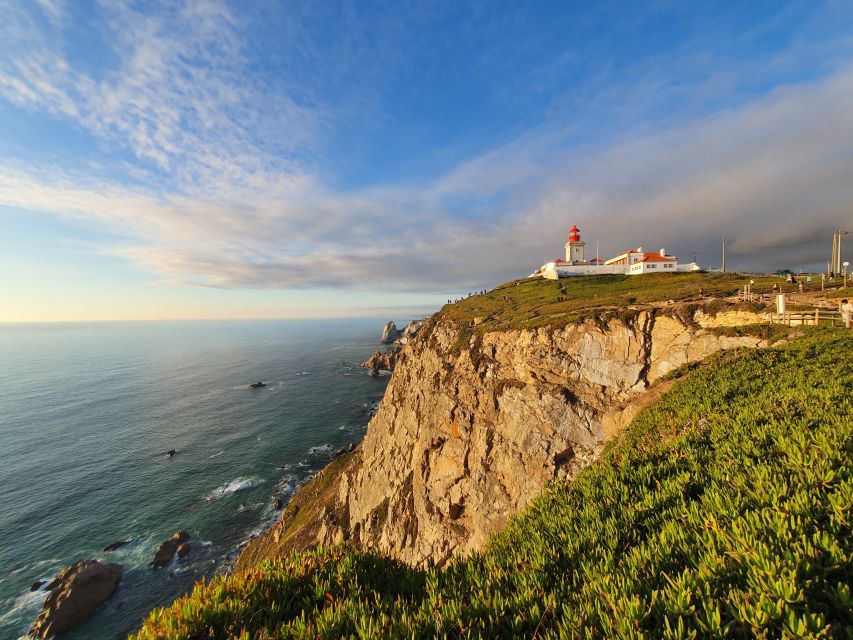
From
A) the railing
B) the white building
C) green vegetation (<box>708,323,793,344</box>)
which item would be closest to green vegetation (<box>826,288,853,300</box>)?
the railing

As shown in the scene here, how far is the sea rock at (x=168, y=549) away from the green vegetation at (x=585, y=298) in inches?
1752

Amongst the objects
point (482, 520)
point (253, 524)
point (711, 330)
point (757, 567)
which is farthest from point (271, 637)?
point (253, 524)

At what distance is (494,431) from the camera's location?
33.6 metres

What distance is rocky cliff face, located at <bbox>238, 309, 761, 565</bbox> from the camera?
94.9 feet

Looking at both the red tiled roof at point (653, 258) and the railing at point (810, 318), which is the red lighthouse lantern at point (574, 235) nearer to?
the red tiled roof at point (653, 258)

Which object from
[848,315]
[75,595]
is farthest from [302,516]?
[848,315]

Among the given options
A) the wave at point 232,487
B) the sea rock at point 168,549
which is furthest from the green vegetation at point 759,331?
the wave at point 232,487

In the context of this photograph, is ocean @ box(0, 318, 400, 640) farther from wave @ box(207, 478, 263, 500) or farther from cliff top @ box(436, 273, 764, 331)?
cliff top @ box(436, 273, 764, 331)

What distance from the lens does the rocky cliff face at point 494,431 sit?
28938 mm

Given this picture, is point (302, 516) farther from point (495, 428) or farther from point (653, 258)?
point (653, 258)

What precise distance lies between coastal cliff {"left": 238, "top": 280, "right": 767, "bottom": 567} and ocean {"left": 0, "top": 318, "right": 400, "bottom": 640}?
8.78 metres

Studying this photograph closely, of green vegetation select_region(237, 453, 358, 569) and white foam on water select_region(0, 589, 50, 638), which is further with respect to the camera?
green vegetation select_region(237, 453, 358, 569)

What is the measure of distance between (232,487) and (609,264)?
88.4 m

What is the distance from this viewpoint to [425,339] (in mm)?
58062
